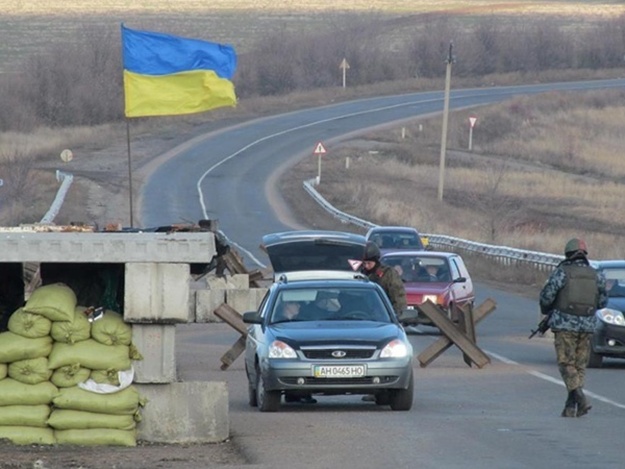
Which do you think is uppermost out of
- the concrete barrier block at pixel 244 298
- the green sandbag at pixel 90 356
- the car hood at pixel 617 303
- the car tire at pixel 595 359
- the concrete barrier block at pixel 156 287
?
the concrete barrier block at pixel 156 287

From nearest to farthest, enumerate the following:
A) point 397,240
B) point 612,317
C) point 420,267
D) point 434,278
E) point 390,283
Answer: point 390,283 → point 612,317 → point 434,278 → point 420,267 → point 397,240

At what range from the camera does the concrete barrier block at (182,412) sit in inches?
548

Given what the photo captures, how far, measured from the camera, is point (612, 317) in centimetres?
2180

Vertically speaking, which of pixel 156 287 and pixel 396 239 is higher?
pixel 156 287

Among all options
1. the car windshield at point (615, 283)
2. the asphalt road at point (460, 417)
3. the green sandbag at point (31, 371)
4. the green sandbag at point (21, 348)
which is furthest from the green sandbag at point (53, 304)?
the car windshield at point (615, 283)

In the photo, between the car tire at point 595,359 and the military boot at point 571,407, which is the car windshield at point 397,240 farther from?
the military boot at point 571,407

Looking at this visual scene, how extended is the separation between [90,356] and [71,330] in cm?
27

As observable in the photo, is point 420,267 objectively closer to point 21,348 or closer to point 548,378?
point 548,378

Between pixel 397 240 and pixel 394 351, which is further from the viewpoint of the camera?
pixel 397 240

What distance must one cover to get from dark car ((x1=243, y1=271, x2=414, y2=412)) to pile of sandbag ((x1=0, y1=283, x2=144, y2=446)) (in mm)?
2728

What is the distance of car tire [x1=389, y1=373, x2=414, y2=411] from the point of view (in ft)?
53.8

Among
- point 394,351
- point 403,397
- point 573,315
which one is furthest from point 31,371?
point 573,315

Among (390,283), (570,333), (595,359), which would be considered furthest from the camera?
(595,359)

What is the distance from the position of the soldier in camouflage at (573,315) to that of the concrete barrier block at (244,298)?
38.5 feet
